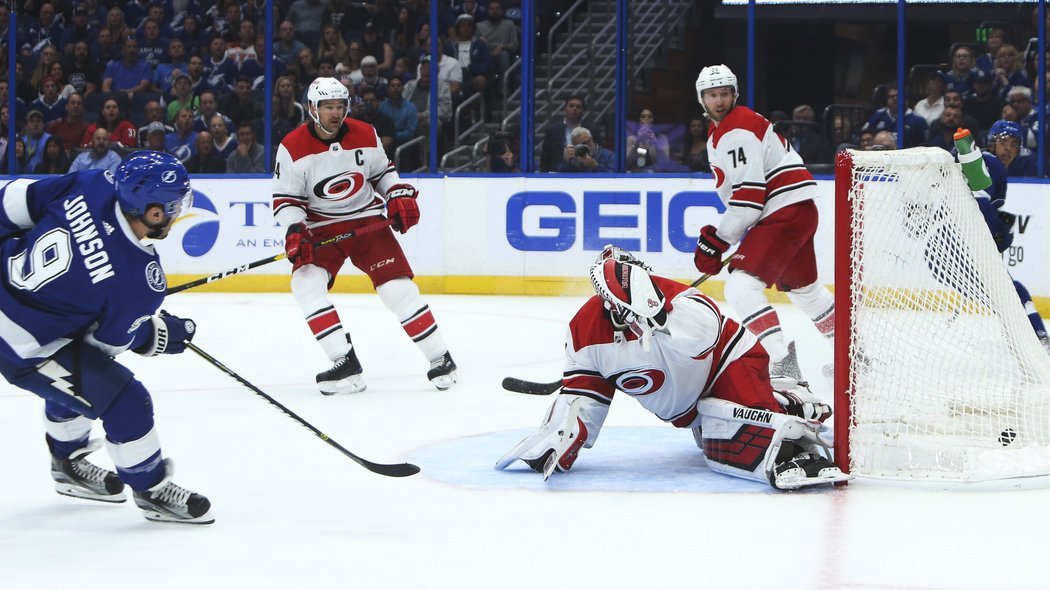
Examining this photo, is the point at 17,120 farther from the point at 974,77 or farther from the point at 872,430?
the point at 872,430

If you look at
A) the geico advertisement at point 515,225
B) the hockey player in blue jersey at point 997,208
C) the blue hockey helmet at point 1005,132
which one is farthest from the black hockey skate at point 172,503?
the geico advertisement at point 515,225

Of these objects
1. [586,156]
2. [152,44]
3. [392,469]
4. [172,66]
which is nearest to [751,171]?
[392,469]

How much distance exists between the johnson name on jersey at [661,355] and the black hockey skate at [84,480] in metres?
1.13

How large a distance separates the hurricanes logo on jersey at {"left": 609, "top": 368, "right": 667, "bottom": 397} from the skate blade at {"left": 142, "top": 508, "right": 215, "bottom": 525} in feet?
3.38

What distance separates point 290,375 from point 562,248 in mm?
3130

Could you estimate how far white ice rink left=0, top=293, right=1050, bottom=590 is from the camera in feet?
8.49

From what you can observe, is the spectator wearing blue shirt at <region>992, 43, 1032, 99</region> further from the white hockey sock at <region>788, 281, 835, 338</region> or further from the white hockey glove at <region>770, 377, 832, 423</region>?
the white hockey glove at <region>770, 377, 832, 423</region>

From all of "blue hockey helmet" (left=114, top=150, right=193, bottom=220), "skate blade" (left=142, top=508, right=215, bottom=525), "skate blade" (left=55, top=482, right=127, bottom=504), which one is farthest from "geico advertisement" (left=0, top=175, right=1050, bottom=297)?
"blue hockey helmet" (left=114, top=150, right=193, bottom=220)

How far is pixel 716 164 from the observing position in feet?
15.4

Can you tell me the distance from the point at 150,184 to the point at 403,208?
236 centimetres

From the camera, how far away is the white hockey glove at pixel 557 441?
3.35 meters

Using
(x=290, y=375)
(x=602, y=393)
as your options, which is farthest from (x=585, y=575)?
(x=290, y=375)

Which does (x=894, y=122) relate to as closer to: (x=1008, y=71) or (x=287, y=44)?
(x=1008, y=71)

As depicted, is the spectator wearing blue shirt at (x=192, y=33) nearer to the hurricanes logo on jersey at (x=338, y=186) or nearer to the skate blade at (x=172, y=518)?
the hurricanes logo on jersey at (x=338, y=186)
